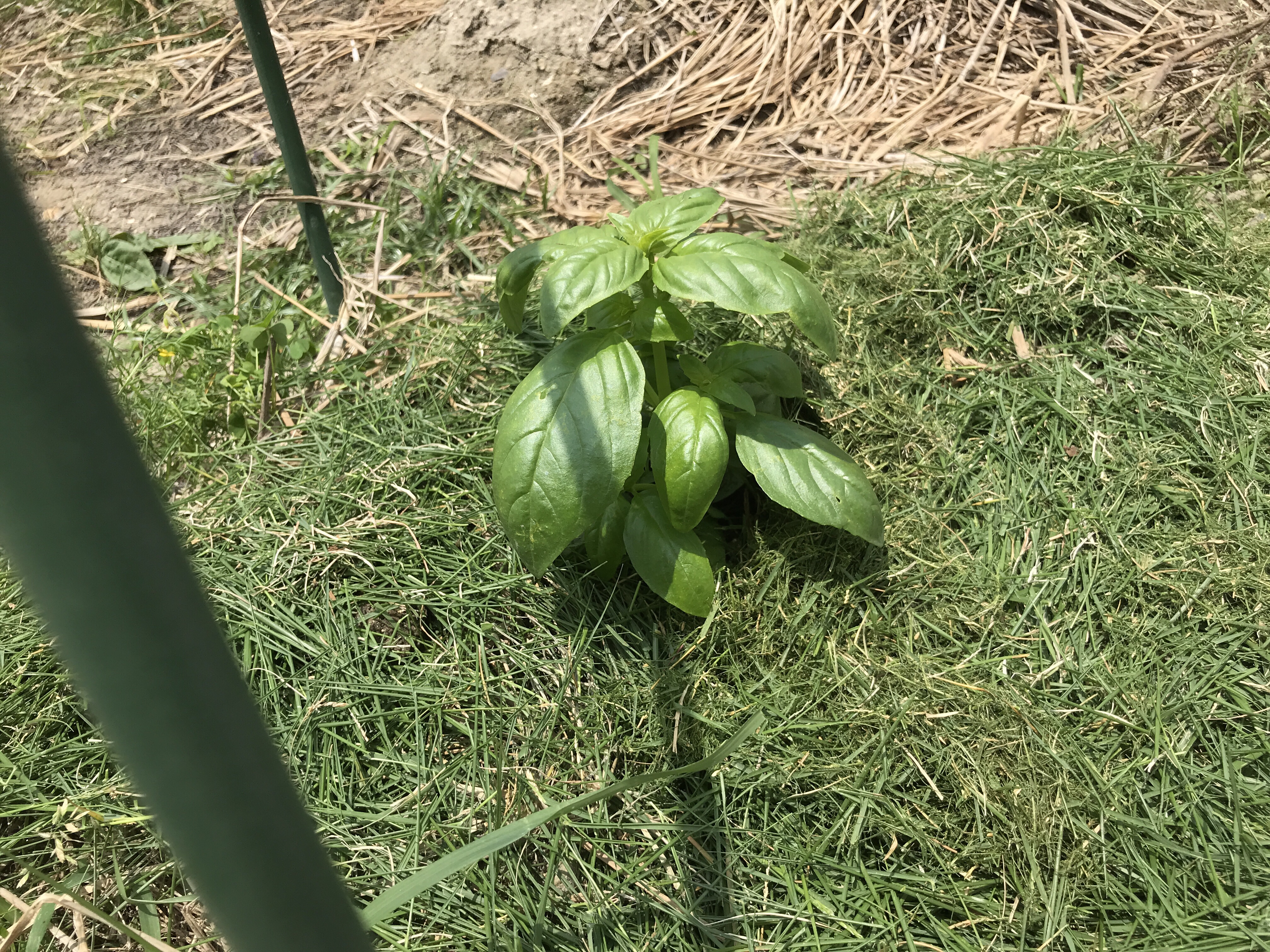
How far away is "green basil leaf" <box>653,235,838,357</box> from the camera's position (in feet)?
5.25

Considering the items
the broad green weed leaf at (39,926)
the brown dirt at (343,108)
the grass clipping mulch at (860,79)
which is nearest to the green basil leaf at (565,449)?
the broad green weed leaf at (39,926)

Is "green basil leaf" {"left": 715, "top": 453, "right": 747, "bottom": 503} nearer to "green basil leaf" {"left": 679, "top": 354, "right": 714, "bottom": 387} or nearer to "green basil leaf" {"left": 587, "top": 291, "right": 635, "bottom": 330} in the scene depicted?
"green basil leaf" {"left": 679, "top": 354, "right": 714, "bottom": 387}

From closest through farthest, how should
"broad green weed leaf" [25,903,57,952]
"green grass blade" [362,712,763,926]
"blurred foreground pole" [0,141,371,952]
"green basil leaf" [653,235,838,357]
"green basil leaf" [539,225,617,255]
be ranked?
"blurred foreground pole" [0,141,371,952]
"green grass blade" [362,712,763,926]
"broad green weed leaf" [25,903,57,952]
"green basil leaf" [653,235,838,357]
"green basil leaf" [539,225,617,255]

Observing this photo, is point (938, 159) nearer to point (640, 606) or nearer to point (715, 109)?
point (715, 109)

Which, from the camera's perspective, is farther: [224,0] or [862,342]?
[224,0]

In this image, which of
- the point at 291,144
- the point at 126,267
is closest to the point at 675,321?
the point at 291,144

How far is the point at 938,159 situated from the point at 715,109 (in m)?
0.76

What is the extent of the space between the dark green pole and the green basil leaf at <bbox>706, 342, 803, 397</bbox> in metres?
1.20

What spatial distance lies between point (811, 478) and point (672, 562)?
0.31m

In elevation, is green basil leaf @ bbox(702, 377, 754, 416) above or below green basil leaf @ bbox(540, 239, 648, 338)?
below

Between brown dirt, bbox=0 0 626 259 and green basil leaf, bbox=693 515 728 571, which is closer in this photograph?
green basil leaf, bbox=693 515 728 571

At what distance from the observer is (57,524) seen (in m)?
0.32

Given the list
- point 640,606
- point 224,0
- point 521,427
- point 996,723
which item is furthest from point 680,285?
point 224,0

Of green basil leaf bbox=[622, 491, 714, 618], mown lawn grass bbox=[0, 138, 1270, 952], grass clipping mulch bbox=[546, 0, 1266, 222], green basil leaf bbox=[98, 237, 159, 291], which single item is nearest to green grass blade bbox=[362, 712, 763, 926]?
mown lawn grass bbox=[0, 138, 1270, 952]
